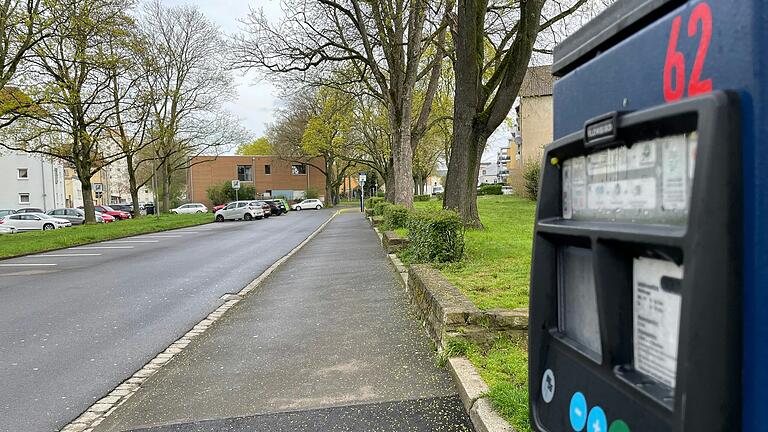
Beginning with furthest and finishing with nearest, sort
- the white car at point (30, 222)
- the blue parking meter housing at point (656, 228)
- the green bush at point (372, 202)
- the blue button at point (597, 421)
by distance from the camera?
1. the green bush at point (372, 202)
2. the white car at point (30, 222)
3. the blue button at point (597, 421)
4. the blue parking meter housing at point (656, 228)

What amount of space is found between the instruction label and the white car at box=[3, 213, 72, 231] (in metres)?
40.3

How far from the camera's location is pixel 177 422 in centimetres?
409

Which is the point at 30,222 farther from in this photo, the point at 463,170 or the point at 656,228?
the point at 656,228

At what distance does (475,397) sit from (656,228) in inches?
107

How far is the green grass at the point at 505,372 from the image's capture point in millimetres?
3314

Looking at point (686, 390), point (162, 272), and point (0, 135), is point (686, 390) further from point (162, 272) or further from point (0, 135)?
point (0, 135)

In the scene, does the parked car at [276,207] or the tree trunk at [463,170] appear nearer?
the tree trunk at [463,170]

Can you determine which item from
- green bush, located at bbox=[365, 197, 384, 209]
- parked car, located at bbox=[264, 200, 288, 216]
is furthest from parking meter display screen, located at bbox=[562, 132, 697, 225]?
parked car, located at bbox=[264, 200, 288, 216]

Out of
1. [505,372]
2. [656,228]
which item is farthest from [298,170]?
[656,228]

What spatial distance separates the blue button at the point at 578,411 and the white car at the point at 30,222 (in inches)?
1577

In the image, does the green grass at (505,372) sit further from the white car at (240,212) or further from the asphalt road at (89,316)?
the white car at (240,212)

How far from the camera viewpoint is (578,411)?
5.42ft

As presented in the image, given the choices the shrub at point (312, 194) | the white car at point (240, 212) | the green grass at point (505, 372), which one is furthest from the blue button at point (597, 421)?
the shrub at point (312, 194)

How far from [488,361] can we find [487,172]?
11455cm
